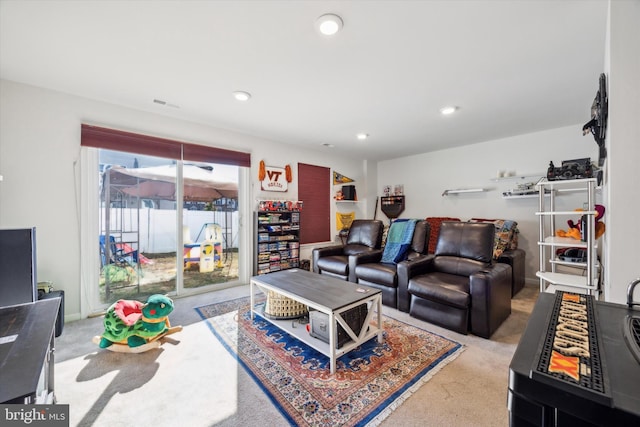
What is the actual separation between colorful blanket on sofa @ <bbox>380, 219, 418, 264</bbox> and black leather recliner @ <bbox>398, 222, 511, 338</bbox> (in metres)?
0.33

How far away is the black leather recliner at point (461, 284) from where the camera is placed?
7.52 feet

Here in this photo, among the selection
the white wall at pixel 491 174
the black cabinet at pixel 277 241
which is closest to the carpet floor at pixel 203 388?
the black cabinet at pixel 277 241

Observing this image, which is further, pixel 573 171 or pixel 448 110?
pixel 448 110

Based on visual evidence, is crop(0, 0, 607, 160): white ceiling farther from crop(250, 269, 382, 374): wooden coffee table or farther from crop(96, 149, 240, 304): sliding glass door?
crop(250, 269, 382, 374): wooden coffee table

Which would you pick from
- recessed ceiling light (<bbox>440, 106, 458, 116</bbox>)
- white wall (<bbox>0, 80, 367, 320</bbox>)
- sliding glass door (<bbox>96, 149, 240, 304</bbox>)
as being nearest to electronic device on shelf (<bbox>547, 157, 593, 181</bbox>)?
recessed ceiling light (<bbox>440, 106, 458, 116</bbox>)

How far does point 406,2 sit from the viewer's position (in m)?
1.51

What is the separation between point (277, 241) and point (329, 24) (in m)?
3.15

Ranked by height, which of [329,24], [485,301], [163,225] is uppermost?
[329,24]

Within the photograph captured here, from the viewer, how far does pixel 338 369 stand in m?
1.83

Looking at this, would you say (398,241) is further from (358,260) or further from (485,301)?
(485,301)

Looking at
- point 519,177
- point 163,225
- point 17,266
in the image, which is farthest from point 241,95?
point 519,177

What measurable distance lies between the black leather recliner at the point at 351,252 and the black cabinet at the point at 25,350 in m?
2.76

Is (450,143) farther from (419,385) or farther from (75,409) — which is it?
(75,409)

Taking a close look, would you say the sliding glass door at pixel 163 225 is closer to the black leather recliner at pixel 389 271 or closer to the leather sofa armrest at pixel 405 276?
the black leather recliner at pixel 389 271
